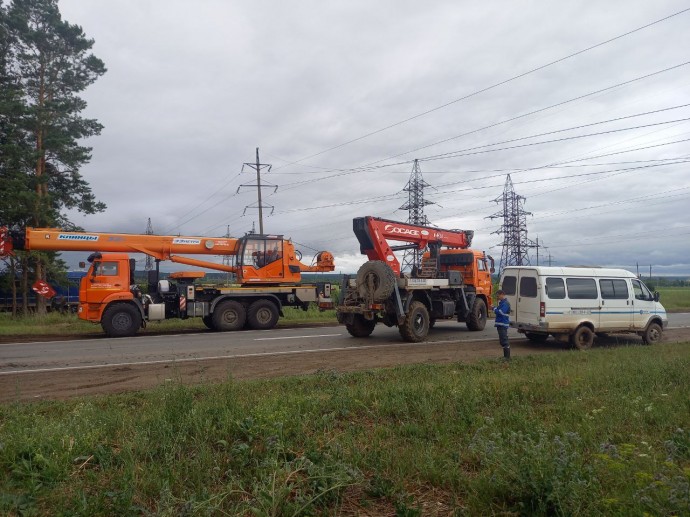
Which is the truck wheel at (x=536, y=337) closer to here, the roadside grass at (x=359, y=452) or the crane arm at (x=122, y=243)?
the roadside grass at (x=359, y=452)

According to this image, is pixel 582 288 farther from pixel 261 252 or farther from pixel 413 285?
pixel 261 252

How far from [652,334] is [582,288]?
10.4 ft

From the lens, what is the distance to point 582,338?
13562mm

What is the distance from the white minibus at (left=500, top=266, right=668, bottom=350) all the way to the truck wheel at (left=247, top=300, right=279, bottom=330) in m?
8.65

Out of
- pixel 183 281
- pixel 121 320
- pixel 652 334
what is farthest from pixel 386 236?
pixel 121 320

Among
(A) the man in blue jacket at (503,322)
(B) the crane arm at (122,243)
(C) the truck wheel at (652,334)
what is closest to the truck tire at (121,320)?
(B) the crane arm at (122,243)

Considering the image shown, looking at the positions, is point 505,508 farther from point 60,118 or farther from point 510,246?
point 510,246

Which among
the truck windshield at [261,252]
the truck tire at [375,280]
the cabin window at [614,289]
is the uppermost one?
the truck windshield at [261,252]


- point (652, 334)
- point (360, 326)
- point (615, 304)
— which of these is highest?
point (615, 304)

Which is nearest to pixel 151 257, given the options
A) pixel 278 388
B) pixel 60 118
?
pixel 60 118

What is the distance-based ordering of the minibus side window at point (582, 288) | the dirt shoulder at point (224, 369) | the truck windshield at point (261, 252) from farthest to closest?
the truck windshield at point (261, 252)
the minibus side window at point (582, 288)
the dirt shoulder at point (224, 369)

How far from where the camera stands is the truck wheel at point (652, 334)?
1469 cm

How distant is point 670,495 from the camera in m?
3.14

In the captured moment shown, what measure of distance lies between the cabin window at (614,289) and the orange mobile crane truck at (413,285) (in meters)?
4.20
